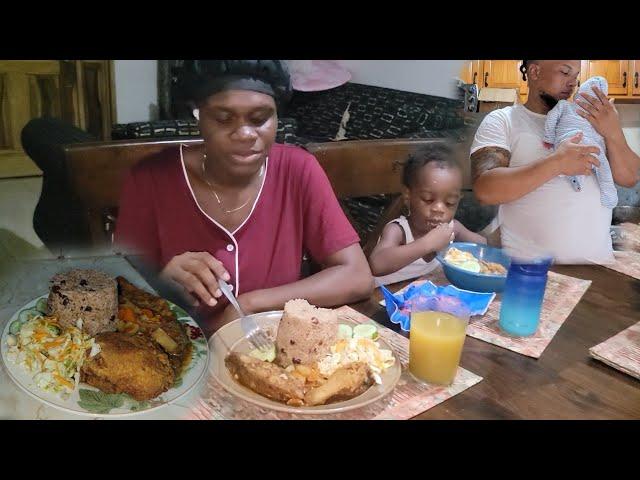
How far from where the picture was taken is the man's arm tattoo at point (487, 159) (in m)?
1.36

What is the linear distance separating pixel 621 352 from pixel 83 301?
109 centimetres

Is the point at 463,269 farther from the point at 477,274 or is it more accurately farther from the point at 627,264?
the point at 627,264

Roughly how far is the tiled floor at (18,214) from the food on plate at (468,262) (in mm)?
901

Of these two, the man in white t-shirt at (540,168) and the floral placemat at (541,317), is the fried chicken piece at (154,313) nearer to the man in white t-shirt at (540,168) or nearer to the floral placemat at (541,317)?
the floral placemat at (541,317)

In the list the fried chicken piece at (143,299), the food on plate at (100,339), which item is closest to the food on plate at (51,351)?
the food on plate at (100,339)

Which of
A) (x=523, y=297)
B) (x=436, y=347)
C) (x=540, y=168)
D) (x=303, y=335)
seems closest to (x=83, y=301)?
(x=303, y=335)

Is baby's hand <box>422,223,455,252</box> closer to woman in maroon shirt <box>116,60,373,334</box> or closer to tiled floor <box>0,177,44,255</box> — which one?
woman in maroon shirt <box>116,60,373,334</box>

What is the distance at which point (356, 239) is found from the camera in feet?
4.27

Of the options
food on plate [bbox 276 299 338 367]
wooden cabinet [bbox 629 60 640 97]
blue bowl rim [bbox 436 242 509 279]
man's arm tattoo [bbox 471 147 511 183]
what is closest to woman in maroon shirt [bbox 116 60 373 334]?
food on plate [bbox 276 299 338 367]

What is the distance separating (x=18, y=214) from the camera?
3.52 ft

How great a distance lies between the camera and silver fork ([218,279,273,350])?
116cm
